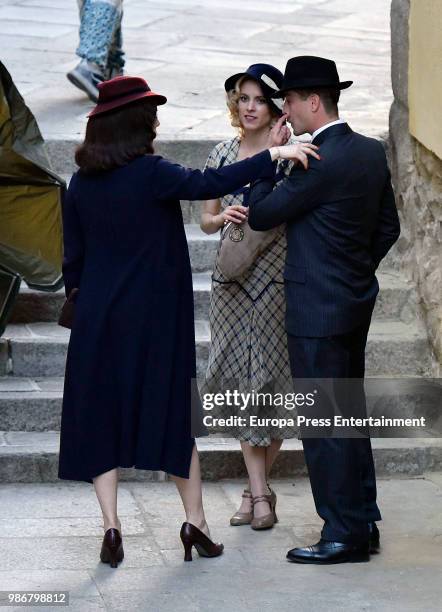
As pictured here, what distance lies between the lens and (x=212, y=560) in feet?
16.8

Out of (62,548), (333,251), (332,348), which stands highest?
(333,251)

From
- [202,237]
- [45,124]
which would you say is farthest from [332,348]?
[45,124]

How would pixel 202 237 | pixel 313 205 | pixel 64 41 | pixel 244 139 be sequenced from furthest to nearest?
pixel 64 41, pixel 202 237, pixel 244 139, pixel 313 205

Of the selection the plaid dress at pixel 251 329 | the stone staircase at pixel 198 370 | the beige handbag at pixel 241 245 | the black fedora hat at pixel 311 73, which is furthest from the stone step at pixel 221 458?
the black fedora hat at pixel 311 73

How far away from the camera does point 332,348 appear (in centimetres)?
499

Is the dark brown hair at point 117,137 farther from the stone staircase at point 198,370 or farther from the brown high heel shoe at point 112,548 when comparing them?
the stone staircase at point 198,370

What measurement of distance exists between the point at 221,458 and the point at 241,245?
1170 mm

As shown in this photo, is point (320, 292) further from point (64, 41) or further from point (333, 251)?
point (64, 41)

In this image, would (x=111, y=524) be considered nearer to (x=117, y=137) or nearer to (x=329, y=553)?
(x=329, y=553)

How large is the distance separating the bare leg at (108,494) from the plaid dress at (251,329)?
680 mm

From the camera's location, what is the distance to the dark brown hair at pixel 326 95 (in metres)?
4.94

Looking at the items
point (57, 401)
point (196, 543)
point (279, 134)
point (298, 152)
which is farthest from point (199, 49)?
point (196, 543)

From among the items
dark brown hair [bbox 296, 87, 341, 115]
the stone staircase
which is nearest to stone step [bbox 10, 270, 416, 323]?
the stone staircase

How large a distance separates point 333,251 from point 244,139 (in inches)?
31.1
